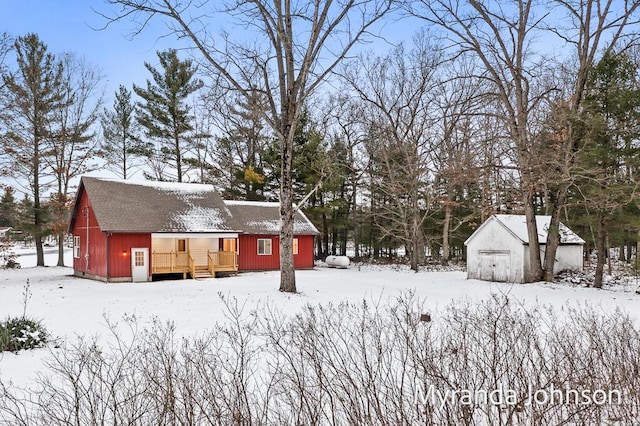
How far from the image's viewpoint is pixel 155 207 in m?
22.2

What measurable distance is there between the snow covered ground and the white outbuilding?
1.32 m

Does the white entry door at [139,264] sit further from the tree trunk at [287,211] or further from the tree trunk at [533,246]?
the tree trunk at [533,246]

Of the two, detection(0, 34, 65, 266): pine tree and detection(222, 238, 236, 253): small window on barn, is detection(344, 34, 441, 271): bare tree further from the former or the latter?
detection(0, 34, 65, 266): pine tree

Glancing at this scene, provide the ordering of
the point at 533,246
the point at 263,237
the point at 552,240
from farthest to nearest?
the point at 263,237 → the point at 552,240 → the point at 533,246

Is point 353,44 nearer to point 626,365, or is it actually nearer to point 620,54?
point 620,54

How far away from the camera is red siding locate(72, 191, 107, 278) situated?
66.1ft

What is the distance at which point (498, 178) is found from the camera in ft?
65.7

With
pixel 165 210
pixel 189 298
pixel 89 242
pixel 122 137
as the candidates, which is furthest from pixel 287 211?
pixel 122 137

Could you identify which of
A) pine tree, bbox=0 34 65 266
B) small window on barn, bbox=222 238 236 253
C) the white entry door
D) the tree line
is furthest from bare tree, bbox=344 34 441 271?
pine tree, bbox=0 34 65 266

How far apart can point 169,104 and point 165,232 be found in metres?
14.4

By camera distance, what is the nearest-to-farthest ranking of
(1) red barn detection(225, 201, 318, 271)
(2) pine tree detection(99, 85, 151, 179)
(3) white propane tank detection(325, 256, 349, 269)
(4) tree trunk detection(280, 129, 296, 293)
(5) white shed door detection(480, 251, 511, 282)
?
(4) tree trunk detection(280, 129, 296, 293) → (5) white shed door detection(480, 251, 511, 282) → (1) red barn detection(225, 201, 318, 271) → (3) white propane tank detection(325, 256, 349, 269) → (2) pine tree detection(99, 85, 151, 179)

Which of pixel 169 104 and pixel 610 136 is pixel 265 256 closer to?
pixel 169 104

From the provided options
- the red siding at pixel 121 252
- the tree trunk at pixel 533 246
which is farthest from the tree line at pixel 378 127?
the red siding at pixel 121 252

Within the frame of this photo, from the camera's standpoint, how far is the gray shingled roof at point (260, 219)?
25.7 metres
